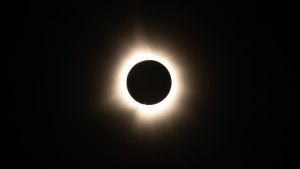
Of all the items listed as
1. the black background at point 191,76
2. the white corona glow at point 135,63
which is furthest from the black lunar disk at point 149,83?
the black background at point 191,76

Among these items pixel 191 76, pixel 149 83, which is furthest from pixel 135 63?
pixel 191 76

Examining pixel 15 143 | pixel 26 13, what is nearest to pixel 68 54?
pixel 26 13

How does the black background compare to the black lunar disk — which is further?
the black background

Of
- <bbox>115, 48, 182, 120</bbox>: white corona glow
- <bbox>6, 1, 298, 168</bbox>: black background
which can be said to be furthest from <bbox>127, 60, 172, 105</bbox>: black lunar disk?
<bbox>6, 1, 298, 168</bbox>: black background

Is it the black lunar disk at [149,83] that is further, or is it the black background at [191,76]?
the black background at [191,76]

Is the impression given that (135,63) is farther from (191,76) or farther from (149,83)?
(191,76)

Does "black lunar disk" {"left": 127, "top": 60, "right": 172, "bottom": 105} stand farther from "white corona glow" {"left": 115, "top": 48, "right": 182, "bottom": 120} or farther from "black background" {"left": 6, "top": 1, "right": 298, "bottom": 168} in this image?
"black background" {"left": 6, "top": 1, "right": 298, "bottom": 168}

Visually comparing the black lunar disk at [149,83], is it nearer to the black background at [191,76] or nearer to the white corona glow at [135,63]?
the white corona glow at [135,63]
